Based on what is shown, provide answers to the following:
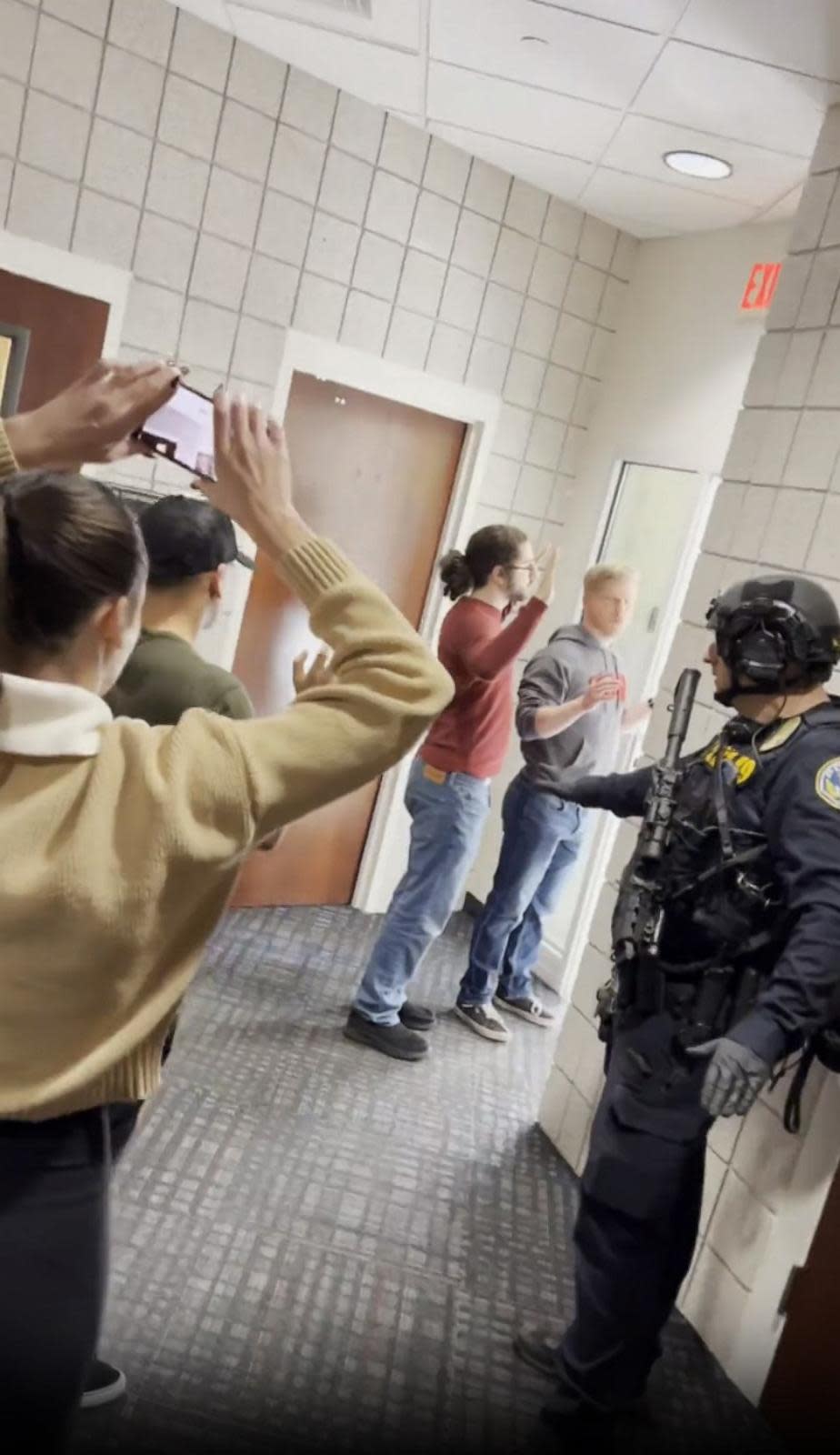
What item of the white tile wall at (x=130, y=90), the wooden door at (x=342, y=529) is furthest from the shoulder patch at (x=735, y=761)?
the white tile wall at (x=130, y=90)

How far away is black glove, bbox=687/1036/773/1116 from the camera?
160 centimetres

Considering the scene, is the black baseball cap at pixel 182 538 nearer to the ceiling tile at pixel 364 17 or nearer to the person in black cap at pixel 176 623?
the person in black cap at pixel 176 623

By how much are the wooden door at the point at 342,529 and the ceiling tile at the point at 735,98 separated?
132cm

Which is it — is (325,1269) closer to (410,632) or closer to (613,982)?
(613,982)

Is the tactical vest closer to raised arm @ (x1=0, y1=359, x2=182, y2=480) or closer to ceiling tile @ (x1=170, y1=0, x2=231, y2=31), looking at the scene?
raised arm @ (x1=0, y1=359, x2=182, y2=480)

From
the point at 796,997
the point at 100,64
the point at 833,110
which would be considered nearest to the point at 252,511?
the point at 796,997

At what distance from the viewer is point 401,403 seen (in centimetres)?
373

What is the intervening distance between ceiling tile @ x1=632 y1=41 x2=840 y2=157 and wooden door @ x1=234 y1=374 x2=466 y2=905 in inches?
51.8

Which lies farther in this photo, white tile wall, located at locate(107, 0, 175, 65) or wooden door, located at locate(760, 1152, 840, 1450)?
white tile wall, located at locate(107, 0, 175, 65)

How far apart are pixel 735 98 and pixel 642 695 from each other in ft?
6.10

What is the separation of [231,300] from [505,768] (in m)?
1.99

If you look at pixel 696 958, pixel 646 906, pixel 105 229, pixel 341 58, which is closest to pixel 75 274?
pixel 105 229

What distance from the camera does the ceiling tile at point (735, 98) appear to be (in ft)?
7.78

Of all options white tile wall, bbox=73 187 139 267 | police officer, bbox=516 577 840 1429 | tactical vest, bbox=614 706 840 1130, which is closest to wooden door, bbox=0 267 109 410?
white tile wall, bbox=73 187 139 267
